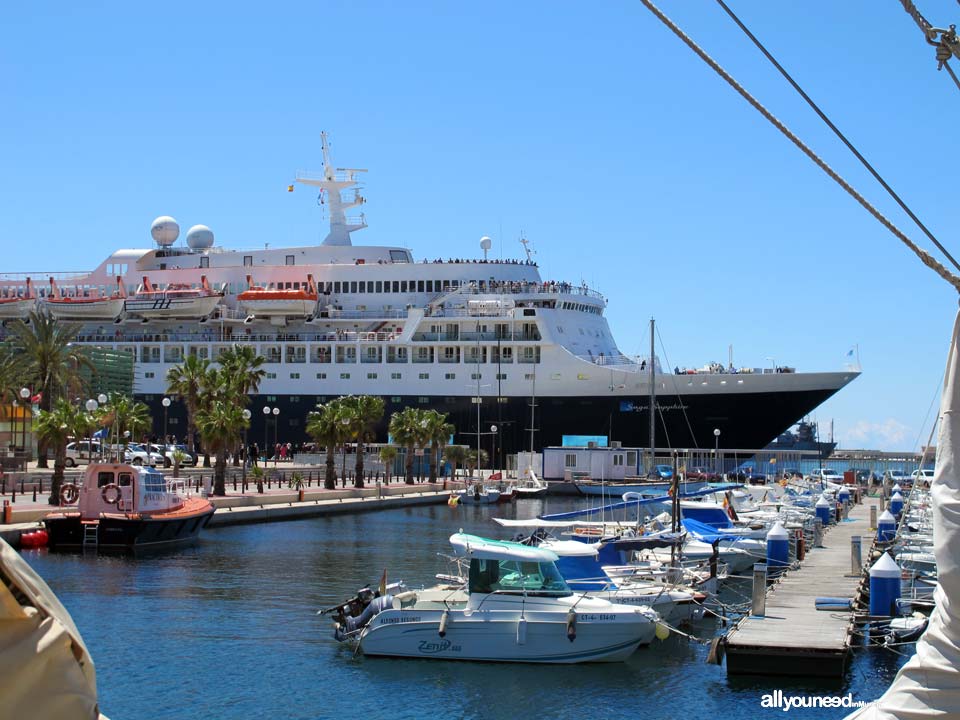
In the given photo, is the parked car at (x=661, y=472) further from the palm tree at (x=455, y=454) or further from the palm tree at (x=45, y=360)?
the palm tree at (x=45, y=360)

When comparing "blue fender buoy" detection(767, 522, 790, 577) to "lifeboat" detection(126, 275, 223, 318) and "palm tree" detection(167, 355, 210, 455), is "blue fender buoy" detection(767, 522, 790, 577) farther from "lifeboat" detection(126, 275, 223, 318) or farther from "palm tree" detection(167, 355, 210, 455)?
"lifeboat" detection(126, 275, 223, 318)

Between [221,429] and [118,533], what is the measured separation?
413 inches

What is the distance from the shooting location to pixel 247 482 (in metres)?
47.8

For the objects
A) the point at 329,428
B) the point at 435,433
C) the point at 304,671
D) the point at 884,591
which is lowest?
the point at 304,671

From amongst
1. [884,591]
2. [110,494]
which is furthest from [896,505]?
[110,494]

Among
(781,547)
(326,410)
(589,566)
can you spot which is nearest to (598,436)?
(326,410)

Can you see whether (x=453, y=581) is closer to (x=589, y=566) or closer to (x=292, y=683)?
(x=589, y=566)

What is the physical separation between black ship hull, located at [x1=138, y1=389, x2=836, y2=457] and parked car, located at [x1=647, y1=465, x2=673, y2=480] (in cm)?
321

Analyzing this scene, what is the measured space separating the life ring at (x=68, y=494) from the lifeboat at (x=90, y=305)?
35911mm

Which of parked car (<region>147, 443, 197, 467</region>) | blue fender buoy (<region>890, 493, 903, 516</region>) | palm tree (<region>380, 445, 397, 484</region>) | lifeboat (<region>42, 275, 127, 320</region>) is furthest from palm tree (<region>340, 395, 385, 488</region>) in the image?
lifeboat (<region>42, 275, 127, 320</region>)

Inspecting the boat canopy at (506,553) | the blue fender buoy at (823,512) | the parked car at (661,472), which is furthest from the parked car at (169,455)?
the boat canopy at (506,553)

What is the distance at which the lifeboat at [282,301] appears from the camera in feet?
208

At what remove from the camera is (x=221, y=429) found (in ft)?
130

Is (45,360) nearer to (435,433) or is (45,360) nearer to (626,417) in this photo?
(435,433)
